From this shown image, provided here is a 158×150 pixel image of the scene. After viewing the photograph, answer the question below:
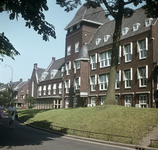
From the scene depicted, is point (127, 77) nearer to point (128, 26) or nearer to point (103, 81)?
point (103, 81)

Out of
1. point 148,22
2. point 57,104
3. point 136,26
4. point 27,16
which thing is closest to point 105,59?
point 136,26

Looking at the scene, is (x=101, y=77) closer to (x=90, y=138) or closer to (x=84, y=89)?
(x=84, y=89)

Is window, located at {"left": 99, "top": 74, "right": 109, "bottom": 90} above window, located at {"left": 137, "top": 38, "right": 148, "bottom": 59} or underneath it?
underneath

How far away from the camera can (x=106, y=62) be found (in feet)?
107

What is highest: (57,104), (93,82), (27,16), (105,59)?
(105,59)

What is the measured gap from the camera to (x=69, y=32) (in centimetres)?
4331

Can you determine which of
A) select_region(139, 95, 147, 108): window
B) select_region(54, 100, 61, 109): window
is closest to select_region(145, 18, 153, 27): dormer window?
select_region(139, 95, 147, 108): window

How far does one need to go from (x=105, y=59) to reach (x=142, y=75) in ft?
25.1

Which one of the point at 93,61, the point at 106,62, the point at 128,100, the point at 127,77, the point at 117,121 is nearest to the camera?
the point at 117,121

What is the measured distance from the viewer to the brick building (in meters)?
25.7

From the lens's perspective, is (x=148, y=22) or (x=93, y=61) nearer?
(x=148, y=22)

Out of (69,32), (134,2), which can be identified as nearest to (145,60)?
(134,2)

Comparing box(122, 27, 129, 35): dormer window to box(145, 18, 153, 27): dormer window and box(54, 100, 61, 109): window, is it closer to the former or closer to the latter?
box(145, 18, 153, 27): dormer window

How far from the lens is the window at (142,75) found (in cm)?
2605
